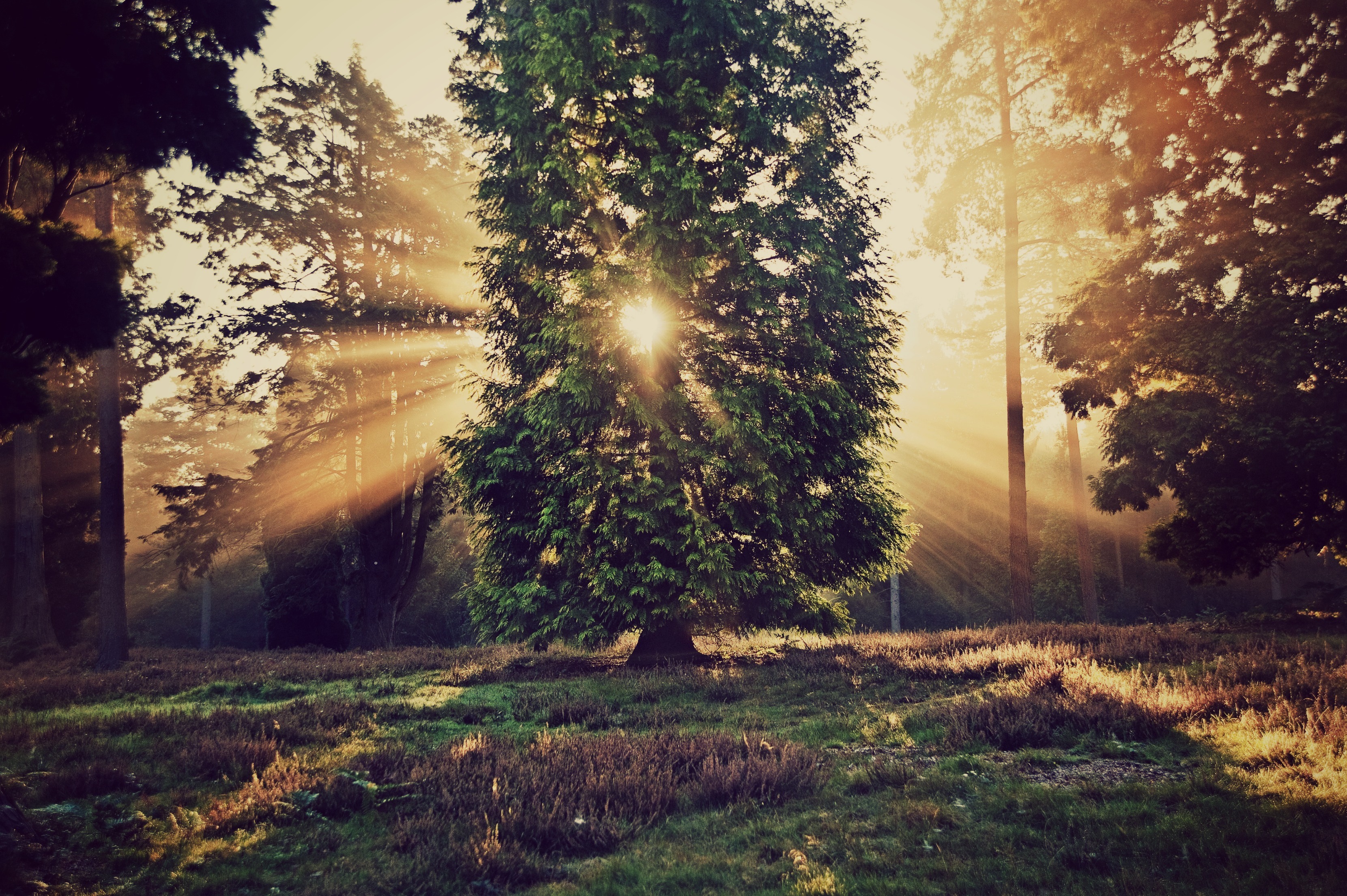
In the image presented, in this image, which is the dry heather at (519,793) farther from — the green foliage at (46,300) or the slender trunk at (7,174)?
the slender trunk at (7,174)

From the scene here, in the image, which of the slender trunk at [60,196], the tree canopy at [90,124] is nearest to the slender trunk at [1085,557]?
the tree canopy at [90,124]

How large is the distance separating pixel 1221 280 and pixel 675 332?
10272 mm

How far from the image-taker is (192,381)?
18.7m

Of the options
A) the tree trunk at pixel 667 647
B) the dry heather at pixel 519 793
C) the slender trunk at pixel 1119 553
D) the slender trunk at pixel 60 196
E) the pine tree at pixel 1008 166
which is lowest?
the slender trunk at pixel 1119 553

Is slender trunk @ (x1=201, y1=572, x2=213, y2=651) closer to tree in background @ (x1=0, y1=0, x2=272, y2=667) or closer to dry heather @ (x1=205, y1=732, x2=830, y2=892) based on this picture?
tree in background @ (x1=0, y1=0, x2=272, y2=667)

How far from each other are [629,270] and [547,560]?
528 centimetres

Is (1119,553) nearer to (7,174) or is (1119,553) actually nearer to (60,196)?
(60,196)

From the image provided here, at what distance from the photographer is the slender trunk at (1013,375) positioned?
16750mm

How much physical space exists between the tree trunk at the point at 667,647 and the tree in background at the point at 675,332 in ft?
0.16

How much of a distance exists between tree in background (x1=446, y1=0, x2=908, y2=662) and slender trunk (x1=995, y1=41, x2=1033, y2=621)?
603 cm

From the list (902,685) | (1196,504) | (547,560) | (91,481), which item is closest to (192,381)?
(91,481)

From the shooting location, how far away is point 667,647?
12609mm

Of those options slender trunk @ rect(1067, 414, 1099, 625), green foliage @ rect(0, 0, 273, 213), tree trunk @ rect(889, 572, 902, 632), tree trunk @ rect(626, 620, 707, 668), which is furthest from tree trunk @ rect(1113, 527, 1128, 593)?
green foliage @ rect(0, 0, 273, 213)

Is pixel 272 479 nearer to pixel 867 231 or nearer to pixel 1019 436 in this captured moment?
pixel 867 231
